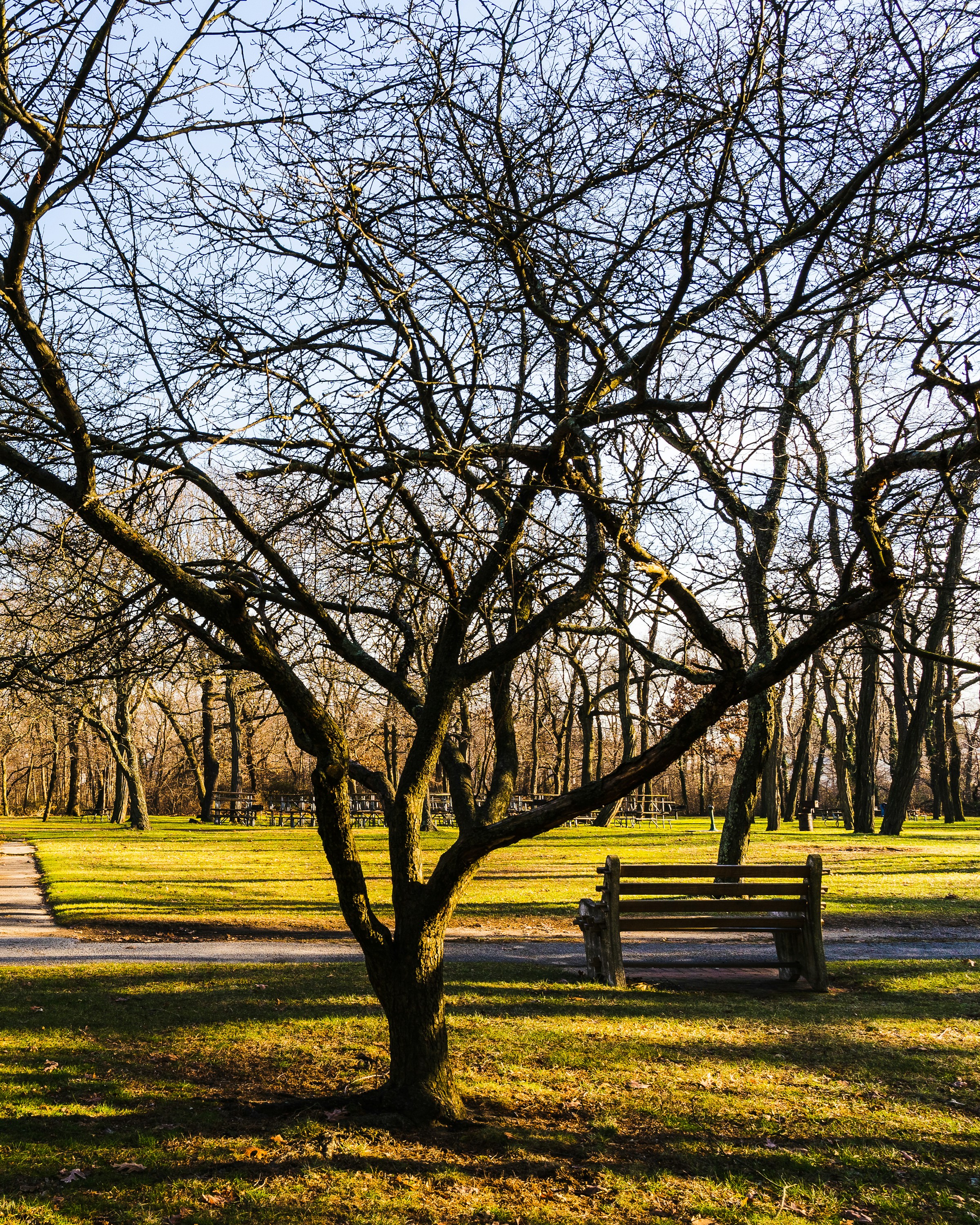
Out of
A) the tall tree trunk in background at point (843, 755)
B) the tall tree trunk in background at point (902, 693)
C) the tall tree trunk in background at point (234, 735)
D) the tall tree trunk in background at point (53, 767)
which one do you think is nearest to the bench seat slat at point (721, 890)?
the tall tree trunk in background at point (234, 735)

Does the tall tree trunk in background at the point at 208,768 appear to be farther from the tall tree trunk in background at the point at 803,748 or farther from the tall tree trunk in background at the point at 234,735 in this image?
the tall tree trunk in background at the point at 803,748

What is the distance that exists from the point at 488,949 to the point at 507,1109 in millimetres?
5823

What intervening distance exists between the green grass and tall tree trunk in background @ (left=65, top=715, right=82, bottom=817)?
32617 millimetres

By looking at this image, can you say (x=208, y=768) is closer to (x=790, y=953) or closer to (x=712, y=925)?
(x=712, y=925)

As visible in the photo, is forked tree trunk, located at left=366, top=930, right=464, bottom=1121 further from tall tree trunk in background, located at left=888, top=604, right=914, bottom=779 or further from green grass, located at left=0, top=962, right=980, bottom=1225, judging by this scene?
tall tree trunk in background, located at left=888, top=604, right=914, bottom=779

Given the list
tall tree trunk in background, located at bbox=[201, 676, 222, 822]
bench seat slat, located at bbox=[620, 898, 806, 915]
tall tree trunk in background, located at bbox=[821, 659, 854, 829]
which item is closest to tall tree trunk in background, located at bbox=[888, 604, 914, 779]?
tall tree trunk in background, located at bbox=[821, 659, 854, 829]

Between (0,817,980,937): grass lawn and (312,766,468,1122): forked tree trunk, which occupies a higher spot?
(312,766,468,1122): forked tree trunk

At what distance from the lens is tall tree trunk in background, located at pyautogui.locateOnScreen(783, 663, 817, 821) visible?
119 feet

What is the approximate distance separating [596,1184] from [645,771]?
6.46ft

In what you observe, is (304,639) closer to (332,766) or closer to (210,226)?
(332,766)

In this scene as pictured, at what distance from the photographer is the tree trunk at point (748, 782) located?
1505 cm

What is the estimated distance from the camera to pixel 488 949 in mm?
11469

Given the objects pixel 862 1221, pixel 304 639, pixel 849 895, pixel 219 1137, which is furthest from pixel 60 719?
pixel 862 1221

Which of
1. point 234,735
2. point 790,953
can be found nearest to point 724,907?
point 790,953
